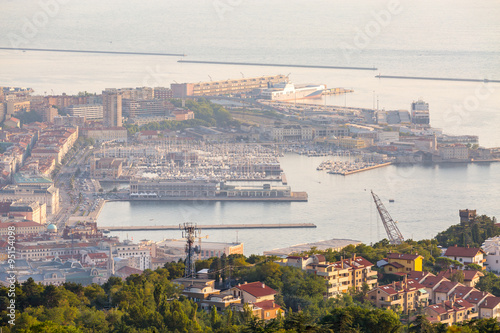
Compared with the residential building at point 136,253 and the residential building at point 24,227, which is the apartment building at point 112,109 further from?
the residential building at point 136,253

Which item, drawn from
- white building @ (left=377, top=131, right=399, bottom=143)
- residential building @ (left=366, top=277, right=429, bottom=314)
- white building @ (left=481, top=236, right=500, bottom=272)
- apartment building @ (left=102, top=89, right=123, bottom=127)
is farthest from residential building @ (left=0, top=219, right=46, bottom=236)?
apartment building @ (left=102, top=89, right=123, bottom=127)

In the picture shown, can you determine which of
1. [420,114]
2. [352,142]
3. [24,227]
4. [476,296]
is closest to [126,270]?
[24,227]

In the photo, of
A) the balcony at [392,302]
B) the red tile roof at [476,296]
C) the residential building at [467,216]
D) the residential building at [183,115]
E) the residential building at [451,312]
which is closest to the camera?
the residential building at [451,312]

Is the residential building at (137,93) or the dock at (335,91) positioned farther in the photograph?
the dock at (335,91)

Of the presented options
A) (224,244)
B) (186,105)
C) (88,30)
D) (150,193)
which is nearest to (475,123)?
(186,105)

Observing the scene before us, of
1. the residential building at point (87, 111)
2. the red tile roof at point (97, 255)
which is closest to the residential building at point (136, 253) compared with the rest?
the red tile roof at point (97, 255)

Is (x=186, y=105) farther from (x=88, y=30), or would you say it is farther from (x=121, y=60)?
(x=88, y=30)

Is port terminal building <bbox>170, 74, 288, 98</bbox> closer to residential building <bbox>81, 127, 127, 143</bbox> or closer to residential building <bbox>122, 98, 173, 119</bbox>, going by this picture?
residential building <bbox>122, 98, 173, 119</bbox>
